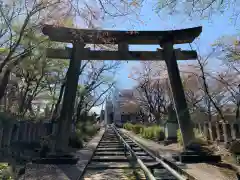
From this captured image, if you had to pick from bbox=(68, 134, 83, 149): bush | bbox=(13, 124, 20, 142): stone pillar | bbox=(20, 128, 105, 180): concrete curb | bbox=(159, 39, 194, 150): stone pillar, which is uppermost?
bbox=(159, 39, 194, 150): stone pillar

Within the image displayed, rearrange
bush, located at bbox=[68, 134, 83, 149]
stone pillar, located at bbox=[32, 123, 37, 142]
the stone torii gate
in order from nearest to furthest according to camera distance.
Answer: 1. the stone torii gate
2. stone pillar, located at bbox=[32, 123, 37, 142]
3. bush, located at bbox=[68, 134, 83, 149]

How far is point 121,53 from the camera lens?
1038 cm

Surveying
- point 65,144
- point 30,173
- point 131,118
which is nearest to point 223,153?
point 65,144

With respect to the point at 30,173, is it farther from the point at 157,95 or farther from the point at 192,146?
the point at 157,95

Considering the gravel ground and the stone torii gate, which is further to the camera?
the stone torii gate

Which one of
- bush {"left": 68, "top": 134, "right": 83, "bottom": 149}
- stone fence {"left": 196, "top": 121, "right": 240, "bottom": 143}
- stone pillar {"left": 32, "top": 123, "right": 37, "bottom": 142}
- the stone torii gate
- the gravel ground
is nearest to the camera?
the gravel ground

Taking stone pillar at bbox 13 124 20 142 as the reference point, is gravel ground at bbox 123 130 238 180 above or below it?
below

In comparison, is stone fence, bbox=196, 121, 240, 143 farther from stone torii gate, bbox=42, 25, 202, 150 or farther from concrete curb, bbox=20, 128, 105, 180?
concrete curb, bbox=20, 128, 105, 180

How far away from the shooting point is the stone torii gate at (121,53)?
8805 millimetres

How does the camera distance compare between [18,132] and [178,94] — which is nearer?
[178,94]

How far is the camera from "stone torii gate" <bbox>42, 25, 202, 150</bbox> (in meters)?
8.80

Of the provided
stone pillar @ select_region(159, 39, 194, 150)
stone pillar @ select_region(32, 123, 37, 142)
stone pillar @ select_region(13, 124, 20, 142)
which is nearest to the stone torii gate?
stone pillar @ select_region(159, 39, 194, 150)

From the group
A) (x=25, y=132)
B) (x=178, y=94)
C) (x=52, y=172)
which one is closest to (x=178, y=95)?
(x=178, y=94)

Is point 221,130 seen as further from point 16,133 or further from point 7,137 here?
point 7,137
